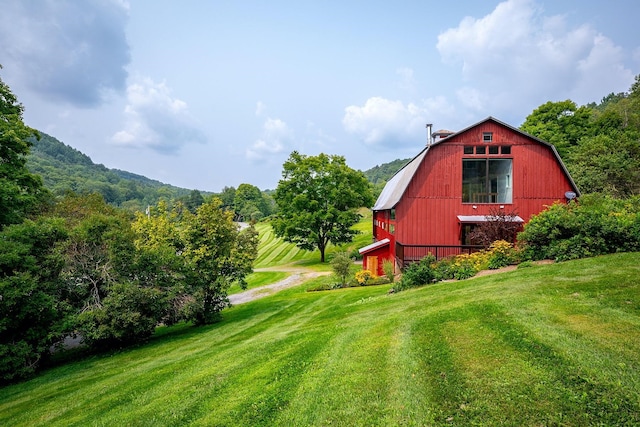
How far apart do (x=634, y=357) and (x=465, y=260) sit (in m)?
9.44

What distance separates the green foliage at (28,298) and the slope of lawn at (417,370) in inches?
44.0

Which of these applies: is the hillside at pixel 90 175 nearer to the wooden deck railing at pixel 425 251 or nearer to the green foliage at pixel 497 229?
the wooden deck railing at pixel 425 251

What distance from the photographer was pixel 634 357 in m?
4.45

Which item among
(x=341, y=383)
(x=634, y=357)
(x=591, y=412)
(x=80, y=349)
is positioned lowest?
(x=80, y=349)

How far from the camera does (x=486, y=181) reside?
18.2 meters

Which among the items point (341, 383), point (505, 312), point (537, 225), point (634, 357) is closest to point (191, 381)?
point (341, 383)

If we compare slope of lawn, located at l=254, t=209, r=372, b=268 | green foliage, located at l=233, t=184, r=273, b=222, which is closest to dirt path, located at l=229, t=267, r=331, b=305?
slope of lawn, located at l=254, t=209, r=372, b=268

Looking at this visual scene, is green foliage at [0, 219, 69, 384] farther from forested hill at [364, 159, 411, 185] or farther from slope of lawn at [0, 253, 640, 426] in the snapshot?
forested hill at [364, 159, 411, 185]

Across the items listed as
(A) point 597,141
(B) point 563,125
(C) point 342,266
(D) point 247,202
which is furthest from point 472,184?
(D) point 247,202

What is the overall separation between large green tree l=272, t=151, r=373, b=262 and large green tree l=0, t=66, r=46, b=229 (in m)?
20.8

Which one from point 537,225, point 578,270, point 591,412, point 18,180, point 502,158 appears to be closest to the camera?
point 591,412

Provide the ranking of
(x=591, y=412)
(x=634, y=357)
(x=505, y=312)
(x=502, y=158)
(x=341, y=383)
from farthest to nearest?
(x=502, y=158) → (x=505, y=312) → (x=341, y=383) → (x=634, y=357) → (x=591, y=412)

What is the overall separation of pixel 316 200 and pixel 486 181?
19140 millimetres

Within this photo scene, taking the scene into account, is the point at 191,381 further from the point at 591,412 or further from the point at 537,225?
the point at 537,225
